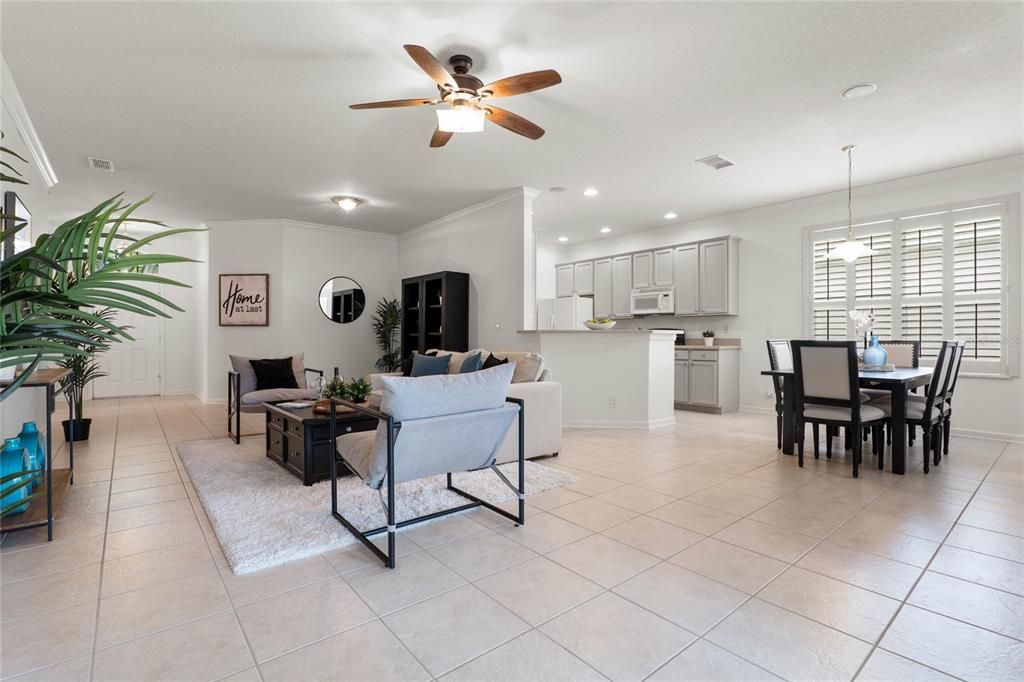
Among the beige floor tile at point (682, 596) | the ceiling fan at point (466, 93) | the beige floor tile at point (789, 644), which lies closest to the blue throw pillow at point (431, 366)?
the ceiling fan at point (466, 93)

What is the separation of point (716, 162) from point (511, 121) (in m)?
2.55

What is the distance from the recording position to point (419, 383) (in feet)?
7.65

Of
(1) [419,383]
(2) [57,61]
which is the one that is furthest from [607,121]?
(2) [57,61]

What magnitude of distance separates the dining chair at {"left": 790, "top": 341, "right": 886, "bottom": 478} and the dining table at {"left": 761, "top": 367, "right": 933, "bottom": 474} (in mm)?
114

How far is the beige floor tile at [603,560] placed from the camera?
219 centimetres

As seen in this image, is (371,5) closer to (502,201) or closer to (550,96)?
(550,96)

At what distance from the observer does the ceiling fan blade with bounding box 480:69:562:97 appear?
2.76 meters

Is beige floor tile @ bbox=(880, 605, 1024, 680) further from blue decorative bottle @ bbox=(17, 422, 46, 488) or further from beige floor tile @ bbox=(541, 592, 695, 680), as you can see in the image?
blue decorative bottle @ bbox=(17, 422, 46, 488)

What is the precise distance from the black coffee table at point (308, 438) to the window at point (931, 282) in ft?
16.3

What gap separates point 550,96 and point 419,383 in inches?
94.3

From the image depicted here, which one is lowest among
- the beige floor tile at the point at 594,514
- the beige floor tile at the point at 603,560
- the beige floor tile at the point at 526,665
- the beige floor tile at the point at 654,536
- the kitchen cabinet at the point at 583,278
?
the beige floor tile at the point at 526,665

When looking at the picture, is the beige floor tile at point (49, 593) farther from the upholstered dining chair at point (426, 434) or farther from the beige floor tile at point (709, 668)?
the beige floor tile at point (709, 668)

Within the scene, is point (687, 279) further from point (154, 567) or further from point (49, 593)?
point (49, 593)

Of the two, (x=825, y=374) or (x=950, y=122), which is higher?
(x=950, y=122)
